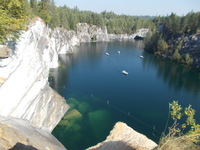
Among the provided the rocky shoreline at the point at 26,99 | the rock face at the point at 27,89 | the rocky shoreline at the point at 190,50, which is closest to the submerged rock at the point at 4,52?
the rocky shoreline at the point at 26,99

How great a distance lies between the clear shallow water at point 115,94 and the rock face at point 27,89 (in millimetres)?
3705

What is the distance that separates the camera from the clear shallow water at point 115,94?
2492cm

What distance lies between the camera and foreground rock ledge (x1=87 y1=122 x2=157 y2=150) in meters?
11.9

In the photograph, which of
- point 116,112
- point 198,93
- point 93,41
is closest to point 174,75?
point 198,93

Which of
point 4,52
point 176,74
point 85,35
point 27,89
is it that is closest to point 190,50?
point 176,74

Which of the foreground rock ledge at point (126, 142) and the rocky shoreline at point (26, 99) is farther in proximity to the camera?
the foreground rock ledge at point (126, 142)

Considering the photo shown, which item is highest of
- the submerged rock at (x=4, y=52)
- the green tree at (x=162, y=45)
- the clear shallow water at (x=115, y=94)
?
the submerged rock at (x=4, y=52)

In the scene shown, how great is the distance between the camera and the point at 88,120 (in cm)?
2673

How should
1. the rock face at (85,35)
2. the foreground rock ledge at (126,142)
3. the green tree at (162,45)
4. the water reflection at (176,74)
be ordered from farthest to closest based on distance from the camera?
the rock face at (85,35) → the green tree at (162,45) → the water reflection at (176,74) → the foreground rock ledge at (126,142)

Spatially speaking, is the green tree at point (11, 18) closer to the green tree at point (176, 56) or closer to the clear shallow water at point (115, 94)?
the clear shallow water at point (115, 94)

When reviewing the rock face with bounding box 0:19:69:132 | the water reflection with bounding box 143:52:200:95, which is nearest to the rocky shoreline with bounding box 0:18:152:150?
the rock face with bounding box 0:19:69:132

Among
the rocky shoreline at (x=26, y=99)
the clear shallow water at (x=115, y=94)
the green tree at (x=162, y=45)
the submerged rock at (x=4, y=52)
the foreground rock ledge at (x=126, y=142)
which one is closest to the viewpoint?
the rocky shoreline at (x=26, y=99)

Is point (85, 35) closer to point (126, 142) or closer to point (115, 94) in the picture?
point (115, 94)

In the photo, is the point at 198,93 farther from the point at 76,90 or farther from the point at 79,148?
the point at 79,148
